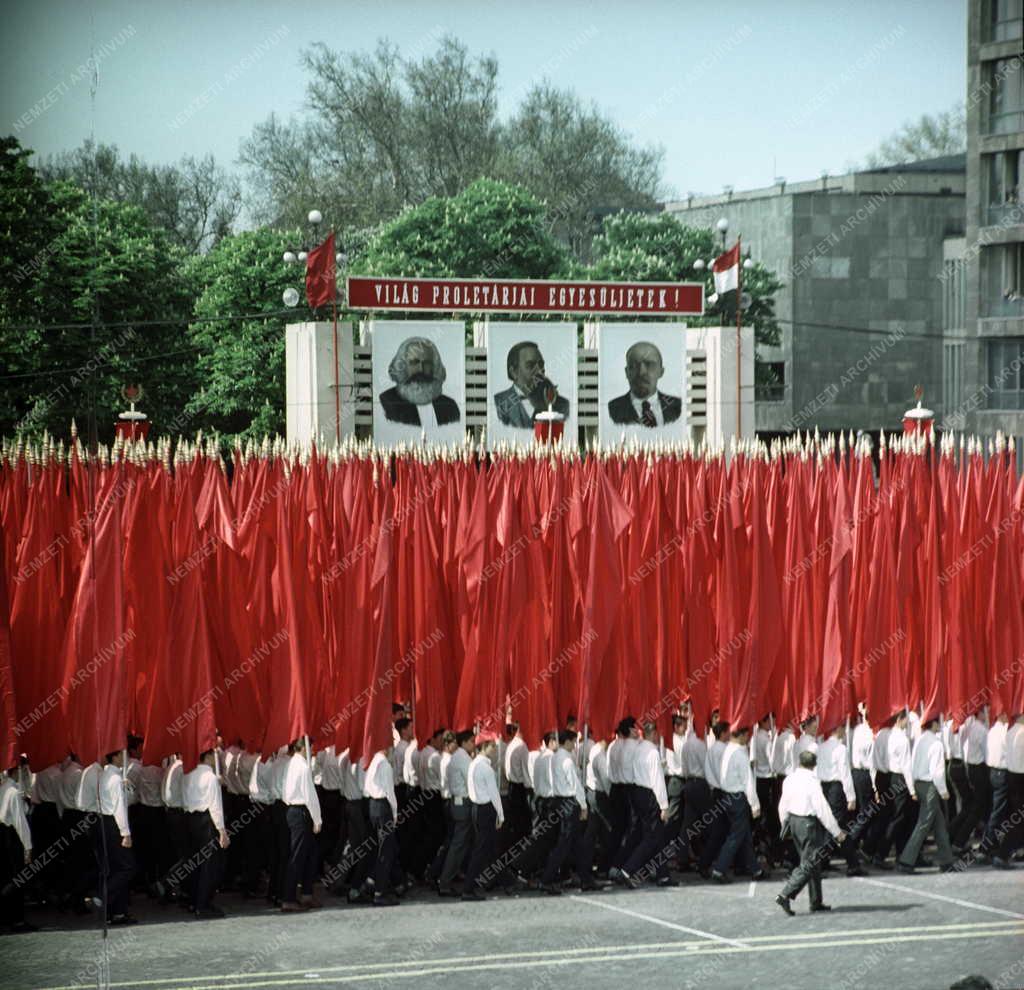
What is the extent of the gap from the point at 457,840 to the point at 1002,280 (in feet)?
84.2

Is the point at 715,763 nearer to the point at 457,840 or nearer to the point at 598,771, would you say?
the point at 598,771

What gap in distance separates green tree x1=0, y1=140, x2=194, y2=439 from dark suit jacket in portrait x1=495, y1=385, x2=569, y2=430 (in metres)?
6.30

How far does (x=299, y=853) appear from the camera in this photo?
1308 cm

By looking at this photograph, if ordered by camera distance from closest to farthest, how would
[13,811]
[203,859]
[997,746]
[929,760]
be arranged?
[13,811] < [203,859] < [929,760] < [997,746]

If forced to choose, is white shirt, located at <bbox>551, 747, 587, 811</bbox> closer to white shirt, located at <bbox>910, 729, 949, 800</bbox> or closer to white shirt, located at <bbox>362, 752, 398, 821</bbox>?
white shirt, located at <bbox>362, 752, 398, 821</bbox>

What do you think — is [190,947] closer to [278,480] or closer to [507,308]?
[278,480]

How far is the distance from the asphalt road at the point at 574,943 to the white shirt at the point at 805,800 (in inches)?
26.3

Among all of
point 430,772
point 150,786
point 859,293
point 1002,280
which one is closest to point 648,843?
point 430,772

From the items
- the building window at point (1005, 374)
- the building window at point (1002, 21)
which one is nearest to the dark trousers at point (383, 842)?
the building window at point (1002, 21)

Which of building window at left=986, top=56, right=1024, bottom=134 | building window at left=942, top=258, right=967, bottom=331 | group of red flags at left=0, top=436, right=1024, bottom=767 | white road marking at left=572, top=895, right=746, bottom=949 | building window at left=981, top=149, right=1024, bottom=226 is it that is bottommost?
white road marking at left=572, top=895, right=746, bottom=949

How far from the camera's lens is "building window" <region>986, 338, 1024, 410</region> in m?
35.8

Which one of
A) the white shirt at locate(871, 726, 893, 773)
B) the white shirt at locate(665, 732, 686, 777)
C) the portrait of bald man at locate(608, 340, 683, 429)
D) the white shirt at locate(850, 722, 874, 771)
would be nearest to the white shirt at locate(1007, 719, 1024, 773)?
the white shirt at locate(871, 726, 893, 773)

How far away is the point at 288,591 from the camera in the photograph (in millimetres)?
13461

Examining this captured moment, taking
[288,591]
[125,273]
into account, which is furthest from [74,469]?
[125,273]
